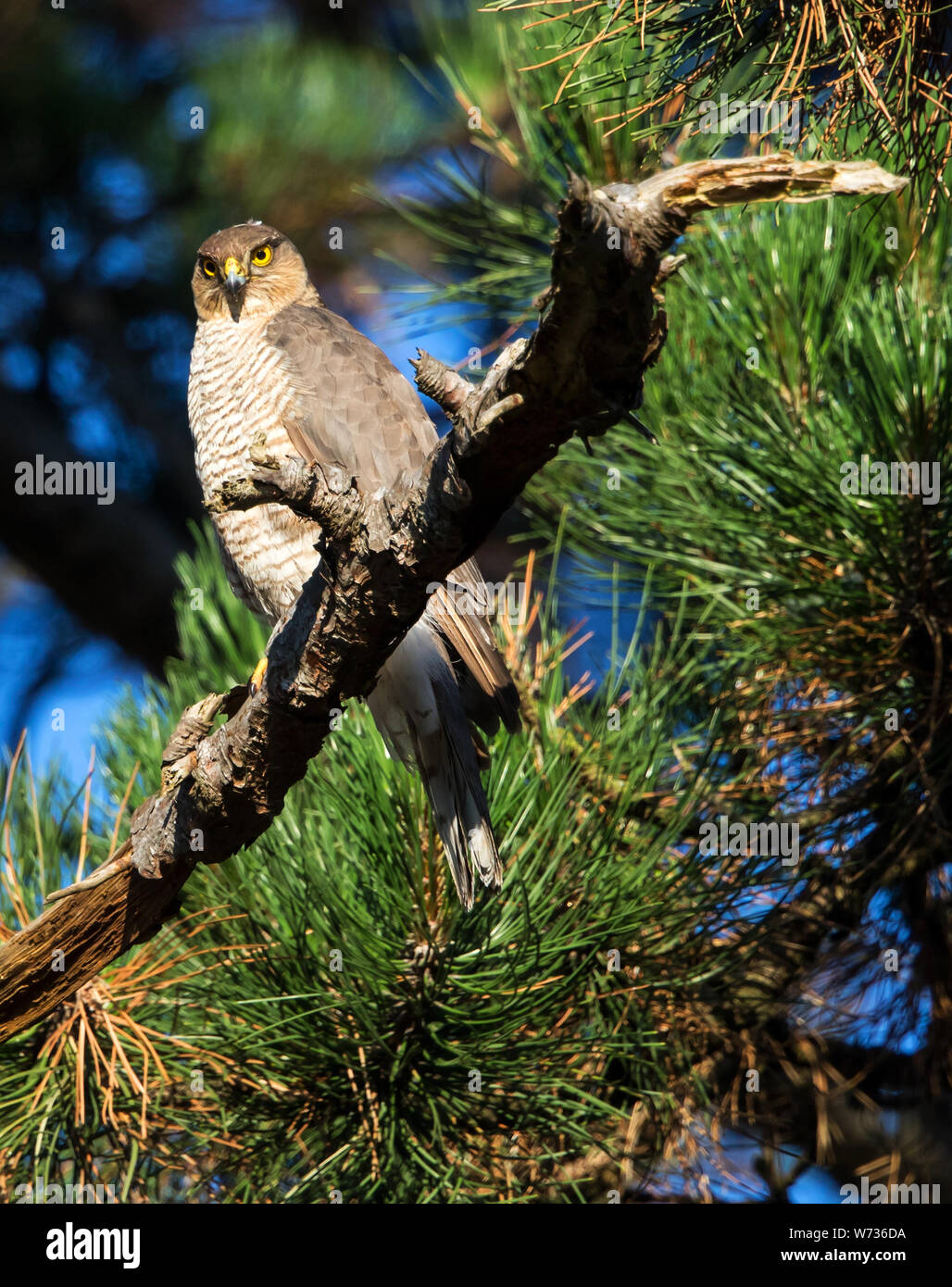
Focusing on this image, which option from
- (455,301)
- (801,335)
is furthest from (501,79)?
(801,335)

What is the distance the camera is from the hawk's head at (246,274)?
9.93ft

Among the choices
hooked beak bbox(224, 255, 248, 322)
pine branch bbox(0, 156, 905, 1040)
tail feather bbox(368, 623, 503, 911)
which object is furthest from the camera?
hooked beak bbox(224, 255, 248, 322)

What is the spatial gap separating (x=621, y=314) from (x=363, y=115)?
13.2 ft

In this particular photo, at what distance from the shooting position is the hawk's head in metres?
3.03

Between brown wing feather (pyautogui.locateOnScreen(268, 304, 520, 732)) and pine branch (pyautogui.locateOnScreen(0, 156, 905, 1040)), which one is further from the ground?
brown wing feather (pyautogui.locateOnScreen(268, 304, 520, 732))

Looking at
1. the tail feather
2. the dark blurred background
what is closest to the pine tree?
the tail feather

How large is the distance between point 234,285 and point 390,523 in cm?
184

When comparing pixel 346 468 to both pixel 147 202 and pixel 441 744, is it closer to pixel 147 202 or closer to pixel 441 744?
pixel 441 744

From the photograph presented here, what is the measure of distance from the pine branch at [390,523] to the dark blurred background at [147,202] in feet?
9.61

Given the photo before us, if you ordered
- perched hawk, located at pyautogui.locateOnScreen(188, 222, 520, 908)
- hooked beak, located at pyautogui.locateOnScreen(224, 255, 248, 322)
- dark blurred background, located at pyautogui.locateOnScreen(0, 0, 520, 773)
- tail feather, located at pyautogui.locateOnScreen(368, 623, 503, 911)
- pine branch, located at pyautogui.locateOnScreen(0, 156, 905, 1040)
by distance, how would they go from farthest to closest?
dark blurred background, located at pyautogui.locateOnScreen(0, 0, 520, 773)
hooked beak, located at pyautogui.locateOnScreen(224, 255, 248, 322)
perched hawk, located at pyautogui.locateOnScreen(188, 222, 520, 908)
tail feather, located at pyautogui.locateOnScreen(368, 623, 503, 911)
pine branch, located at pyautogui.locateOnScreen(0, 156, 905, 1040)

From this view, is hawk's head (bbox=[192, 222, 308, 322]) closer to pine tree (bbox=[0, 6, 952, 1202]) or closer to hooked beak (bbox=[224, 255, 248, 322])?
hooked beak (bbox=[224, 255, 248, 322])

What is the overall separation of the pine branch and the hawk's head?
5.00 ft

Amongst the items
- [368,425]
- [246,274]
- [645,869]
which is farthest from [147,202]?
[645,869]

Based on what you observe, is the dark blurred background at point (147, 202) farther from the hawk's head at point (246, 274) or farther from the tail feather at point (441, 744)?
the tail feather at point (441, 744)
